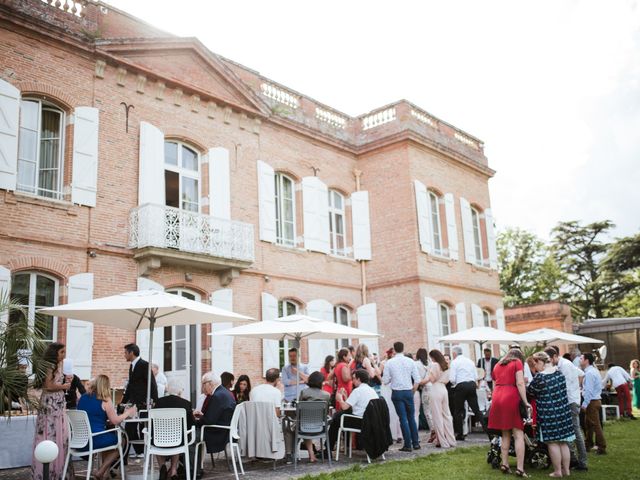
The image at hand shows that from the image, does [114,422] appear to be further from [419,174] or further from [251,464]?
[419,174]

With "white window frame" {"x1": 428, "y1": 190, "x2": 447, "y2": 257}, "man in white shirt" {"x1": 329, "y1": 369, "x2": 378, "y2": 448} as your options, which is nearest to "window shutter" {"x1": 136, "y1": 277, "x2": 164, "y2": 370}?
"man in white shirt" {"x1": 329, "y1": 369, "x2": 378, "y2": 448}

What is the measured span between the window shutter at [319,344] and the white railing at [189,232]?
9.81 feet

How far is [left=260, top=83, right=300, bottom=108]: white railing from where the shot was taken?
1716 cm

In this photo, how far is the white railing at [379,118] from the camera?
19500 mm

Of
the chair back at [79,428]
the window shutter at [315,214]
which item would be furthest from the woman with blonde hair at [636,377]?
the chair back at [79,428]

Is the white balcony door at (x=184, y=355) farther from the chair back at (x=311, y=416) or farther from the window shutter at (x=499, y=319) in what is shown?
the window shutter at (x=499, y=319)

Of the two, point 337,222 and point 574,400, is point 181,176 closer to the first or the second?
point 337,222

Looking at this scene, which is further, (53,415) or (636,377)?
(636,377)

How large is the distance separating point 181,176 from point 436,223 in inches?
350

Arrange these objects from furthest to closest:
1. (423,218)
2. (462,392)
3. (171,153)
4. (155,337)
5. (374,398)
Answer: (423,218) < (171,153) < (155,337) < (462,392) < (374,398)

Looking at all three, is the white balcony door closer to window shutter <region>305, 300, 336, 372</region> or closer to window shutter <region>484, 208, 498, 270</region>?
window shutter <region>305, 300, 336, 372</region>

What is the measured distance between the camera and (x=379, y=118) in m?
19.8

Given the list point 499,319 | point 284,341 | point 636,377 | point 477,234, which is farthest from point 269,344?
point 636,377

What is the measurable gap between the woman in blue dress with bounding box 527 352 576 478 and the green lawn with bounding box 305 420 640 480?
0.86 ft
